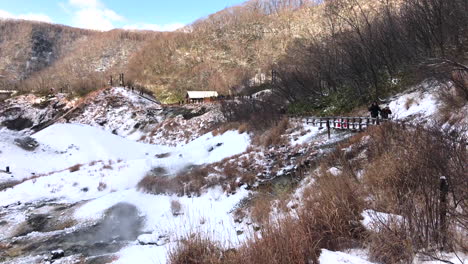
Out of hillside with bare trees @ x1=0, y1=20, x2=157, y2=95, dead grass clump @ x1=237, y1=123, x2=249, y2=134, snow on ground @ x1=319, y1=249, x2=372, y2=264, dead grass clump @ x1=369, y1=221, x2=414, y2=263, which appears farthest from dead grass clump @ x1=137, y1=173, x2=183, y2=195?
hillside with bare trees @ x1=0, y1=20, x2=157, y2=95

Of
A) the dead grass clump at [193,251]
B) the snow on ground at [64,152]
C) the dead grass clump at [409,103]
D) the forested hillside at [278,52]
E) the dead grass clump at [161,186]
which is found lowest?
the snow on ground at [64,152]

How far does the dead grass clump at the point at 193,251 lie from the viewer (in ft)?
13.7

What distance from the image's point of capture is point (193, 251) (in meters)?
4.28

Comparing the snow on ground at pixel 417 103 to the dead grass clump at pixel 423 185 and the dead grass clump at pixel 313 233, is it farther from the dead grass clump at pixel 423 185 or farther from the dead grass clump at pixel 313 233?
the dead grass clump at pixel 313 233

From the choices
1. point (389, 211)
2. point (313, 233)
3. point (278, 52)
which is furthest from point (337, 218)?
point (278, 52)

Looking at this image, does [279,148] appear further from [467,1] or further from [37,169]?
[37,169]

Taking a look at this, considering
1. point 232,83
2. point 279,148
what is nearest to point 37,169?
point 279,148

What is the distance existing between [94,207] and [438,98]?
46.1 ft

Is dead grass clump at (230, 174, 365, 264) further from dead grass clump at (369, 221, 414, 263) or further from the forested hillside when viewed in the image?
the forested hillside

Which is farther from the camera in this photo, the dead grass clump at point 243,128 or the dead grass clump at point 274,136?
the dead grass clump at point 243,128

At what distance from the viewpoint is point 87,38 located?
192m

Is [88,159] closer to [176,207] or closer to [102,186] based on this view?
[102,186]

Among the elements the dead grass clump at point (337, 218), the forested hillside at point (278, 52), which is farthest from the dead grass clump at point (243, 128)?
the dead grass clump at point (337, 218)

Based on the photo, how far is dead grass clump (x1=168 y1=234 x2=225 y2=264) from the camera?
4.16 meters
